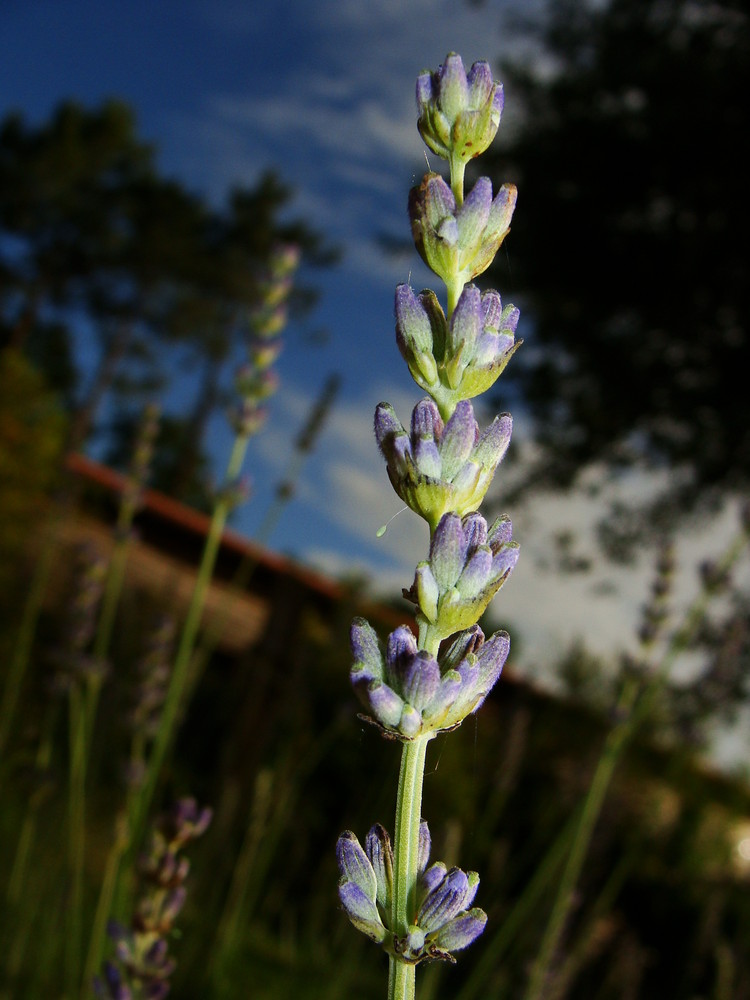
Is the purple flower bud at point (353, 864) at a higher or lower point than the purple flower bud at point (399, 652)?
lower

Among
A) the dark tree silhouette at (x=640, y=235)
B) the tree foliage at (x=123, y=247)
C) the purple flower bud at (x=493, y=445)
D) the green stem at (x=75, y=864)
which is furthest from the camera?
the tree foliage at (x=123, y=247)

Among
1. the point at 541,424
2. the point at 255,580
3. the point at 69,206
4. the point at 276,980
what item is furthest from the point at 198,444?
the point at 276,980

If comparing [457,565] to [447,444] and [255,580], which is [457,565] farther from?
[255,580]

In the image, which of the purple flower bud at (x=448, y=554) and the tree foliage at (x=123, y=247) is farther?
the tree foliage at (x=123, y=247)

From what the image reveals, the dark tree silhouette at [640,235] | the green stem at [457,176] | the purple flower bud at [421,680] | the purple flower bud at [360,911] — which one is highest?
the dark tree silhouette at [640,235]

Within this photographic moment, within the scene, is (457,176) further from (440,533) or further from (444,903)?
(444,903)

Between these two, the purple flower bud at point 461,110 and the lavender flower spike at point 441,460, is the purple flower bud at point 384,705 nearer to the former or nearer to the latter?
the lavender flower spike at point 441,460

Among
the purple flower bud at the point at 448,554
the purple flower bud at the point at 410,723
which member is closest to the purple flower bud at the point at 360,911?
the purple flower bud at the point at 410,723
